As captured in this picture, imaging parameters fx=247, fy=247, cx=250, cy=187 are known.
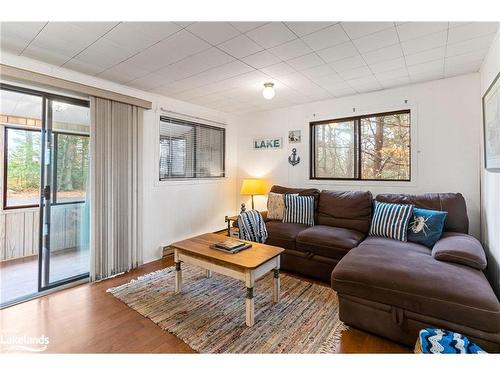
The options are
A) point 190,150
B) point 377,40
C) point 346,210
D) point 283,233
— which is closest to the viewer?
point 377,40

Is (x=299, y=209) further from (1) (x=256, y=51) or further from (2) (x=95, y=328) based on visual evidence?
(2) (x=95, y=328)

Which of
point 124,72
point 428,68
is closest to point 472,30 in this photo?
point 428,68

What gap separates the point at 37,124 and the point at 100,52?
230cm

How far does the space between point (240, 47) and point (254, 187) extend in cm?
237

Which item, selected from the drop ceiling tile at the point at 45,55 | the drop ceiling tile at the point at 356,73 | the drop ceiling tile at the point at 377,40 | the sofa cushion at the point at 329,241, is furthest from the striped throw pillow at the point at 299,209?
the drop ceiling tile at the point at 45,55

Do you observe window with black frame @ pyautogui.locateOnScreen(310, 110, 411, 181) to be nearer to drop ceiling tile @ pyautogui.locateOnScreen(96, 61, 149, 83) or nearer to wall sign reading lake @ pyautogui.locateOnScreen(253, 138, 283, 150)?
wall sign reading lake @ pyautogui.locateOnScreen(253, 138, 283, 150)

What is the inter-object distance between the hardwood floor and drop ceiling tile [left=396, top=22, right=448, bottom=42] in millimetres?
2307

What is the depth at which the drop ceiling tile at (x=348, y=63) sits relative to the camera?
237 cm

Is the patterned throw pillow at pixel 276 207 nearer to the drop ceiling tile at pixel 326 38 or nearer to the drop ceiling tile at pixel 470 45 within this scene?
the drop ceiling tile at pixel 326 38

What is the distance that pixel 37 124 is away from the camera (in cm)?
362

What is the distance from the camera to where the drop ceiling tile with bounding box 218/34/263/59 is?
200cm

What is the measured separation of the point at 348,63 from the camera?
2459 mm

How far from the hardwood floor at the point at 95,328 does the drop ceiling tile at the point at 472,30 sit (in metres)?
2.37
